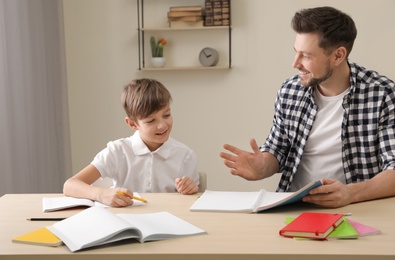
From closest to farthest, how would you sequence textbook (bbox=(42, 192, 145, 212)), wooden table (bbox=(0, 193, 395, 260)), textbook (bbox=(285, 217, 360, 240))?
wooden table (bbox=(0, 193, 395, 260)) → textbook (bbox=(285, 217, 360, 240)) → textbook (bbox=(42, 192, 145, 212))

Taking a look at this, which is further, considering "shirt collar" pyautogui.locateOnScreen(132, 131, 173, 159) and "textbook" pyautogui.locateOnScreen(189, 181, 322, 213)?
"shirt collar" pyautogui.locateOnScreen(132, 131, 173, 159)

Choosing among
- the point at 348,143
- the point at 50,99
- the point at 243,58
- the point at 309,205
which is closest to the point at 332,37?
the point at 348,143

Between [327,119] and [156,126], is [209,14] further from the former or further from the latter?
[156,126]

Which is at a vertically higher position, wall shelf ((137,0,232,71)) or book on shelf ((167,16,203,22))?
book on shelf ((167,16,203,22))

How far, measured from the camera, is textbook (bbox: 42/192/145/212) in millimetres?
1843

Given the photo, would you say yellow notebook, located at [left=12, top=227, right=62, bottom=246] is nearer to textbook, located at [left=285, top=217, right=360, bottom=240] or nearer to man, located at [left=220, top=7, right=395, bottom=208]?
textbook, located at [left=285, top=217, right=360, bottom=240]

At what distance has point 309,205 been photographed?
6.05 feet

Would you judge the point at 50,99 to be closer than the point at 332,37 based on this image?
No

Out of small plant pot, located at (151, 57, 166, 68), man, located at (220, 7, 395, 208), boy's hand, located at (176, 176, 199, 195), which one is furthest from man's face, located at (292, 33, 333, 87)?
small plant pot, located at (151, 57, 166, 68)

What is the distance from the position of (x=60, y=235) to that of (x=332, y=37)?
1.44 metres

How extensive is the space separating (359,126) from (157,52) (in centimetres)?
211

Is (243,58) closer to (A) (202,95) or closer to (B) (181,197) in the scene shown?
(A) (202,95)

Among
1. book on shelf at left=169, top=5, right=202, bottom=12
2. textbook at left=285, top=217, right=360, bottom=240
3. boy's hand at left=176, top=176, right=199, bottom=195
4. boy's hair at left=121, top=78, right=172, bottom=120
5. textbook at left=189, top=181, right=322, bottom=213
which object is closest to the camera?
textbook at left=285, top=217, right=360, bottom=240

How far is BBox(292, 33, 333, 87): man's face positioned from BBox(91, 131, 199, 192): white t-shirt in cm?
57
